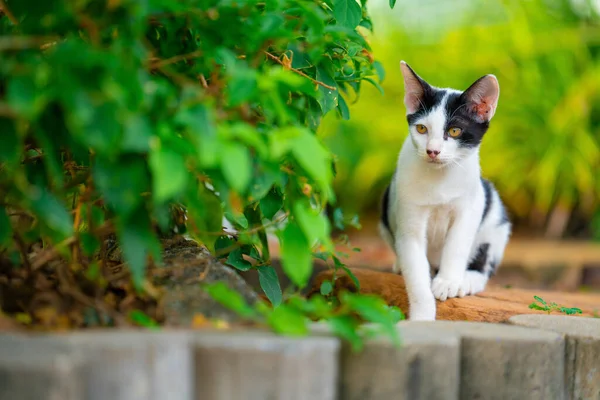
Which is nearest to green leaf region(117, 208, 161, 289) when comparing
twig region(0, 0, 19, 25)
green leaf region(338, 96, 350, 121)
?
twig region(0, 0, 19, 25)

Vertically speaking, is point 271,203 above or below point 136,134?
below

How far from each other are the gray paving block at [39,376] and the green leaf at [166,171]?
14.8 inches

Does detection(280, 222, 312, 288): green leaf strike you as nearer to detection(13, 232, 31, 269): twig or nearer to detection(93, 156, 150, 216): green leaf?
detection(93, 156, 150, 216): green leaf

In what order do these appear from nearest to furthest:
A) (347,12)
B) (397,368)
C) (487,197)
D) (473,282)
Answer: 1. (397,368)
2. (347,12)
3. (473,282)
4. (487,197)

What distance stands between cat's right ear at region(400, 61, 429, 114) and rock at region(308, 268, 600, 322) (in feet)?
2.42

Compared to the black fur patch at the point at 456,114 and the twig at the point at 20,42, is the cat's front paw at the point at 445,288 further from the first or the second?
the twig at the point at 20,42

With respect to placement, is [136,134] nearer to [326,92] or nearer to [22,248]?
[22,248]

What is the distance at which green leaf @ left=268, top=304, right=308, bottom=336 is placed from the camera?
168 cm

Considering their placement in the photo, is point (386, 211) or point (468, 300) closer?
point (468, 300)

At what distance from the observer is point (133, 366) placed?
152 cm

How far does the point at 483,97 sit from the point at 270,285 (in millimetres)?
1125

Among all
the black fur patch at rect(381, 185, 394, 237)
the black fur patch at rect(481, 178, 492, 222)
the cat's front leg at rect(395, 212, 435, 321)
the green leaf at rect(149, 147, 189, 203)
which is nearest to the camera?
the green leaf at rect(149, 147, 189, 203)

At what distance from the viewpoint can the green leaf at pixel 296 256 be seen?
167 centimetres

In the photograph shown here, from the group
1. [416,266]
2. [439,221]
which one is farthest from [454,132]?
[416,266]
